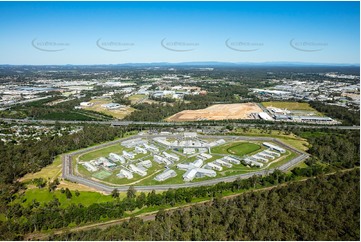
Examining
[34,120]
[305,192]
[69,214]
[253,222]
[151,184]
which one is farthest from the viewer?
[34,120]

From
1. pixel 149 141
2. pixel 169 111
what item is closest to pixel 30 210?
pixel 149 141

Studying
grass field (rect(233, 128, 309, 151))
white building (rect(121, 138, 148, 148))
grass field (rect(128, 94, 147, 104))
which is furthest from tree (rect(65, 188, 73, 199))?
Result: grass field (rect(128, 94, 147, 104))

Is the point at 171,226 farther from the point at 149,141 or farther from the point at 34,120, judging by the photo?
the point at 34,120

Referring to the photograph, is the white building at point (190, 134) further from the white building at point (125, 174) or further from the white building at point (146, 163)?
the white building at point (125, 174)

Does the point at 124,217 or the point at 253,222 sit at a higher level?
the point at 253,222

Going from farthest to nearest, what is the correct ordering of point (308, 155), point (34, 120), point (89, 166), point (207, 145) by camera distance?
point (34, 120)
point (207, 145)
point (308, 155)
point (89, 166)

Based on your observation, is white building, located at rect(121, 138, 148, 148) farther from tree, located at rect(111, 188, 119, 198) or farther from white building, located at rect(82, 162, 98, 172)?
tree, located at rect(111, 188, 119, 198)

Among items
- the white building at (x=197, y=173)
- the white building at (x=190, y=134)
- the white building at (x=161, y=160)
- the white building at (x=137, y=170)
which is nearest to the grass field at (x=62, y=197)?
the white building at (x=137, y=170)
